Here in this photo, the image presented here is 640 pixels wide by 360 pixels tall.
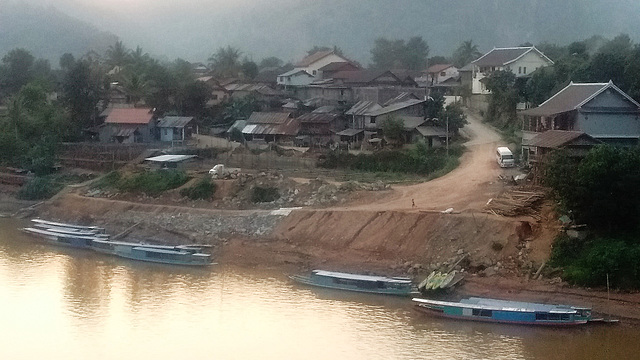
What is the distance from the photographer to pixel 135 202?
28.6 meters

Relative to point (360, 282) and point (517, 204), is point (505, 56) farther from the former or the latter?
point (360, 282)

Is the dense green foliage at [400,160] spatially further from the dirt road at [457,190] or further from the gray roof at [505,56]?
the gray roof at [505,56]

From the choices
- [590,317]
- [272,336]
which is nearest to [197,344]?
[272,336]

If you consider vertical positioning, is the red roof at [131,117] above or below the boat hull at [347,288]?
above

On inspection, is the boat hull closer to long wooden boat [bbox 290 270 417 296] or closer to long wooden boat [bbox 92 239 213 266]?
long wooden boat [bbox 290 270 417 296]

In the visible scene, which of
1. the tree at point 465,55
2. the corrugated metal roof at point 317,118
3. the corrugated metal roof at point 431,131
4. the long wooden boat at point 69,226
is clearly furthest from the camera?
the tree at point 465,55

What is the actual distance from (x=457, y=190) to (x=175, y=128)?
16.0 m

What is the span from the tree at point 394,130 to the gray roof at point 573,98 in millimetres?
5377

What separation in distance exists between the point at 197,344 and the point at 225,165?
15.5m

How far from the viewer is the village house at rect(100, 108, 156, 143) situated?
36.3m

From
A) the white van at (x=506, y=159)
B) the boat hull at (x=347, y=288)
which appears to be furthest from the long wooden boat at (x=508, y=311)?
the white van at (x=506, y=159)

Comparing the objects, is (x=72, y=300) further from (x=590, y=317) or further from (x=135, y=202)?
(x=590, y=317)

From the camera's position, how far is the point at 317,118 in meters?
34.3

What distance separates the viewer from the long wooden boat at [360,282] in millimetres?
19531
